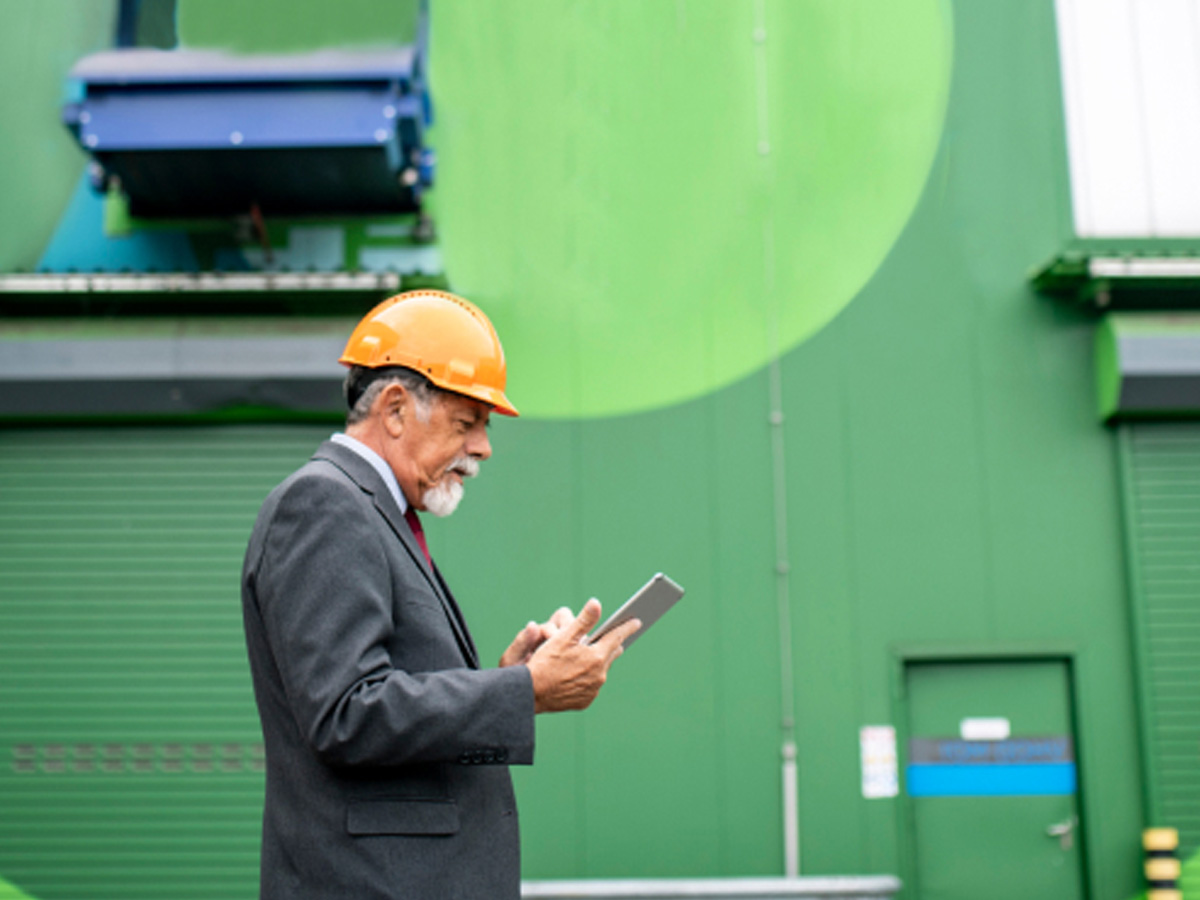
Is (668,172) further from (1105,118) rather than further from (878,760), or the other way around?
(878,760)

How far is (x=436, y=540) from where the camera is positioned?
5508mm

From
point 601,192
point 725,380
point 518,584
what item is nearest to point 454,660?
point 518,584

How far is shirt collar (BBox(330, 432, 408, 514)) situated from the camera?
5.78 ft

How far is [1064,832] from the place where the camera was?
5336 millimetres

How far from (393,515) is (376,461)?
14cm

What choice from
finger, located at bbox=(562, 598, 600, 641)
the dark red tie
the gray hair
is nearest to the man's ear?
the gray hair

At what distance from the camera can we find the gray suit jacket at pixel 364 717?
1434 mm

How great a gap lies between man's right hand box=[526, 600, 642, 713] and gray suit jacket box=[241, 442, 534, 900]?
0.18 feet

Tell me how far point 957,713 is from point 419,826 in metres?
4.73

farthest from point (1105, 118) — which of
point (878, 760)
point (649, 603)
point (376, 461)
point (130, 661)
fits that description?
point (130, 661)

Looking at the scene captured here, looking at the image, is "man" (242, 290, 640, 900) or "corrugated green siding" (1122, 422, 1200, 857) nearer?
"man" (242, 290, 640, 900)

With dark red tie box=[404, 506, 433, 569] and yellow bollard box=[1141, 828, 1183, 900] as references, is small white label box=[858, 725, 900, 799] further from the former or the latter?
dark red tie box=[404, 506, 433, 569]

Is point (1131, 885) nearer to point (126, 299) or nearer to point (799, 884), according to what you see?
point (799, 884)

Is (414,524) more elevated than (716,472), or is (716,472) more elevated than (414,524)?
(716,472)
